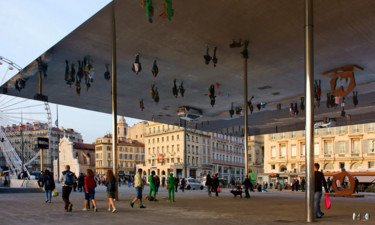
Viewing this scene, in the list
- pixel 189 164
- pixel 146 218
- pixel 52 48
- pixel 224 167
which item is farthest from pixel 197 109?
pixel 224 167

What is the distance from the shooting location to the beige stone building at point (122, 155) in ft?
429

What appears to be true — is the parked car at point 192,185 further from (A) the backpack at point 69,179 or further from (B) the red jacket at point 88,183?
(B) the red jacket at point 88,183

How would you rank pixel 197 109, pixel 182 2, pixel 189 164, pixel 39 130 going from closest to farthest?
pixel 182 2 < pixel 197 109 < pixel 189 164 < pixel 39 130

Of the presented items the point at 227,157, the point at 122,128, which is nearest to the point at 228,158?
the point at 227,157

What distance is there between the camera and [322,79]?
2394cm

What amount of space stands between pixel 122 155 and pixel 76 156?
58.3ft

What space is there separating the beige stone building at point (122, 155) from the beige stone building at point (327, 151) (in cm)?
6176

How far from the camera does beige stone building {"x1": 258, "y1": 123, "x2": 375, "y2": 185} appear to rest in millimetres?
66062

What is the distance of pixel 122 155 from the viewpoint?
425 ft

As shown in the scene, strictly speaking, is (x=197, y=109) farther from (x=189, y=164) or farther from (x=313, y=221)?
(x=189, y=164)

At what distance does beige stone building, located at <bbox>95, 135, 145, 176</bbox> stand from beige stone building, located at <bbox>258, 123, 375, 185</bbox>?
203 feet

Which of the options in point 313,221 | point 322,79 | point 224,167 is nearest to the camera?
point 313,221

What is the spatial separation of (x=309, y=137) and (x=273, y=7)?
6.10 meters

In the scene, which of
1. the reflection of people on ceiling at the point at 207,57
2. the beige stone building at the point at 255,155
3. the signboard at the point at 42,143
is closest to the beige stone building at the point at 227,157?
the beige stone building at the point at 255,155
